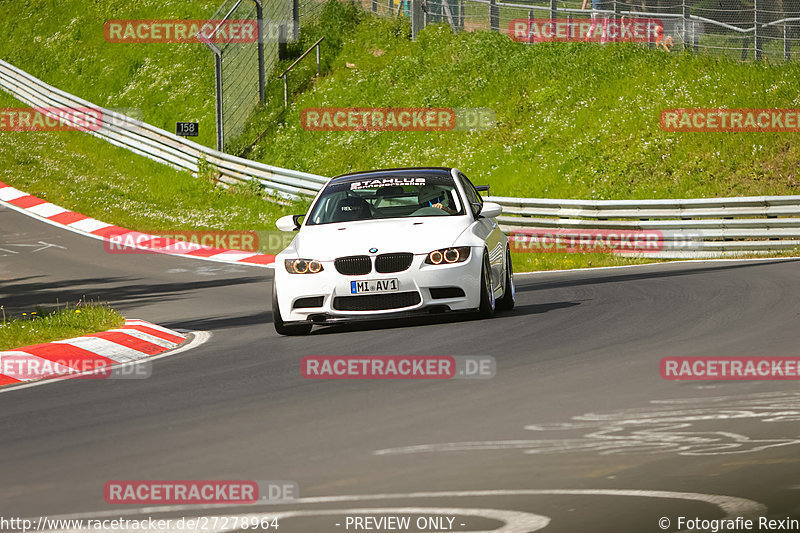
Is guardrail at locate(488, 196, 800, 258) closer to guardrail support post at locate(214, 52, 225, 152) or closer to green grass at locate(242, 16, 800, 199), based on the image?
green grass at locate(242, 16, 800, 199)

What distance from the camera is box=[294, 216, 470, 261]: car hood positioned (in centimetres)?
1091

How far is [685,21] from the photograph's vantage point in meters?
29.4

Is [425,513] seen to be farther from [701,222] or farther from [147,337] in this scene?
[701,222]

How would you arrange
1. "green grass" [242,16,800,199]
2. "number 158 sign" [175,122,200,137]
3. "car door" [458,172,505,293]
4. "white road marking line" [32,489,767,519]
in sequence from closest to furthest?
"white road marking line" [32,489,767,519] < "car door" [458,172,505,293] < "green grass" [242,16,800,199] < "number 158 sign" [175,122,200,137]

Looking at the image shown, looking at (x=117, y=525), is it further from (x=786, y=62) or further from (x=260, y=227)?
(x=786, y=62)

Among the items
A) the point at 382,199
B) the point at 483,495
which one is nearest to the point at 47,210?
the point at 382,199

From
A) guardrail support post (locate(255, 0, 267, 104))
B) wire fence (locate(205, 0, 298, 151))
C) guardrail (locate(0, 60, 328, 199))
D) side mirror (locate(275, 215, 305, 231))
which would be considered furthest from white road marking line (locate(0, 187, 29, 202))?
side mirror (locate(275, 215, 305, 231))

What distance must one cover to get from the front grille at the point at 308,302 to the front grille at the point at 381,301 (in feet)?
0.62

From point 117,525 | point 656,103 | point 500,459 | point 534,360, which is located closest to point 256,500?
point 117,525

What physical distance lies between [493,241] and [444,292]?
4.25 feet

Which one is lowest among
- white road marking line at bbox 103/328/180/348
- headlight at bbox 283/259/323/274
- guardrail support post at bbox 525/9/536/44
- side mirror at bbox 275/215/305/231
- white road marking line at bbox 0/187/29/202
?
white road marking line at bbox 103/328/180/348

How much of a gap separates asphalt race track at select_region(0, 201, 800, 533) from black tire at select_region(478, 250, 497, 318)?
314 millimetres

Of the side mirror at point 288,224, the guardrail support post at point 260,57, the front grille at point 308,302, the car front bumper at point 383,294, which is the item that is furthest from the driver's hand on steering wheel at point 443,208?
the guardrail support post at point 260,57

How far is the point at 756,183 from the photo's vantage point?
2409cm
